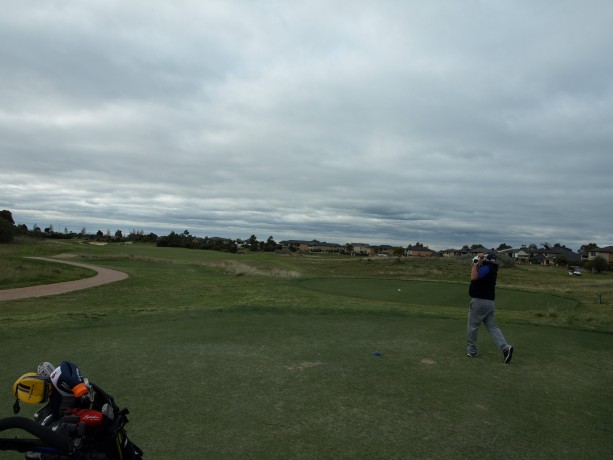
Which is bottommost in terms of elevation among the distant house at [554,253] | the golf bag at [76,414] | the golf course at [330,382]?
the golf course at [330,382]

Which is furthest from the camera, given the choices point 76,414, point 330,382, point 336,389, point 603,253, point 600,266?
point 603,253

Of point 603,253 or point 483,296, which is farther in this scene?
point 603,253

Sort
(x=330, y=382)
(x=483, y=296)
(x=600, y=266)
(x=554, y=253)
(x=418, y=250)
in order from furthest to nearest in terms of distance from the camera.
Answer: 1. (x=418, y=250)
2. (x=554, y=253)
3. (x=600, y=266)
4. (x=483, y=296)
5. (x=330, y=382)

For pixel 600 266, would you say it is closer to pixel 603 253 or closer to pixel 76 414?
pixel 603 253

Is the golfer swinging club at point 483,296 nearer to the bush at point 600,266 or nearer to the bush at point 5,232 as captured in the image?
the bush at point 5,232

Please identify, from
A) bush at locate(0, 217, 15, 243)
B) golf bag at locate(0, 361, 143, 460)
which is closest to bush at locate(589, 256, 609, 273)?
golf bag at locate(0, 361, 143, 460)

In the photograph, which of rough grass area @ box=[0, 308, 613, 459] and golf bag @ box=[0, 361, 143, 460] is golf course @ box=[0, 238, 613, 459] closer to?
rough grass area @ box=[0, 308, 613, 459]

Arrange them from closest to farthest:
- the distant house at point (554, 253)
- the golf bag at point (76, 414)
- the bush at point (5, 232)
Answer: the golf bag at point (76, 414) < the bush at point (5, 232) < the distant house at point (554, 253)

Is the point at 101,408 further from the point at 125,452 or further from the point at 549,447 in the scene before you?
the point at 549,447

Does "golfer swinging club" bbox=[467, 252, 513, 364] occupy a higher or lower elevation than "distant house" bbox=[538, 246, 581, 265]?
lower

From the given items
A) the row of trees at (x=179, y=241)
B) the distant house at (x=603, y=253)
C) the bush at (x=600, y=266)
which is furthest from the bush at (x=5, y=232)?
the distant house at (x=603, y=253)

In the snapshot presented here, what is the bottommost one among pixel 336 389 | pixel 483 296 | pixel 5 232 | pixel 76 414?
pixel 336 389

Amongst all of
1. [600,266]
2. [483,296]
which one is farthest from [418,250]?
[483,296]

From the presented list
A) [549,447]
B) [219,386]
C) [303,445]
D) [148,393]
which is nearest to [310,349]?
[219,386]
